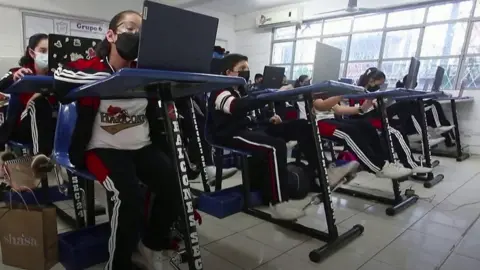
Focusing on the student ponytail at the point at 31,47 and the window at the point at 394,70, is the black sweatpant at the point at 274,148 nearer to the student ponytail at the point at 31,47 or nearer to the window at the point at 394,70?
the student ponytail at the point at 31,47

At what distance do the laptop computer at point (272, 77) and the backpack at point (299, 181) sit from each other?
83cm

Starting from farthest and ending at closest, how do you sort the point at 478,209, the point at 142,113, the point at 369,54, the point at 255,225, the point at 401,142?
the point at 369,54 < the point at 401,142 < the point at 478,209 < the point at 255,225 < the point at 142,113

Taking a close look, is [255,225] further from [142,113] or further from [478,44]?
[478,44]

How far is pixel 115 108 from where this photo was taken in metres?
1.35

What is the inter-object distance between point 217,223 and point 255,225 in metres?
0.25

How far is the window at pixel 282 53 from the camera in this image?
26.9 ft

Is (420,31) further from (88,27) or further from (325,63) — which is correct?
(88,27)

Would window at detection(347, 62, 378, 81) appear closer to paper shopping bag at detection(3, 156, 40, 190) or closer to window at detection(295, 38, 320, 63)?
window at detection(295, 38, 320, 63)

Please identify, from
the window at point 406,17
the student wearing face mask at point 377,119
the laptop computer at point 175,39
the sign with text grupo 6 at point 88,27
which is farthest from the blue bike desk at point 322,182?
the sign with text grupo 6 at point 88,27

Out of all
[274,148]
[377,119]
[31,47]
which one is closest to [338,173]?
[274,148]

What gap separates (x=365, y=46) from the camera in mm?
6828

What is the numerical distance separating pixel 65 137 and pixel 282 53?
24.6 feet

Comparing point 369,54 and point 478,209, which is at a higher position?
point 369,54

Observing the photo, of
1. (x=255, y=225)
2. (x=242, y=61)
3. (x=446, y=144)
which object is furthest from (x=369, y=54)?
(x=255, y=225)
